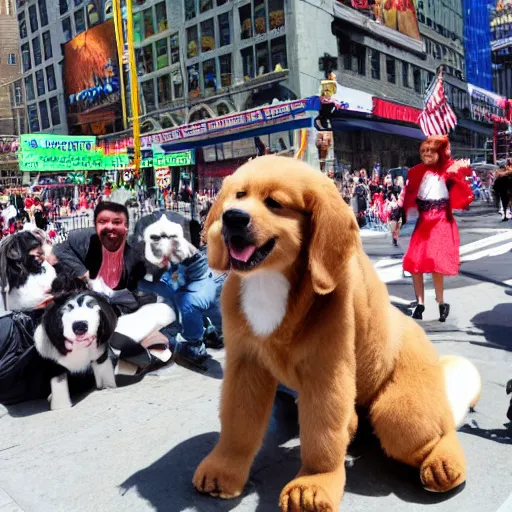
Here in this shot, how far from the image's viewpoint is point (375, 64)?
10672mm

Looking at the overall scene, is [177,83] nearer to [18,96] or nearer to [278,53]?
[278,53]

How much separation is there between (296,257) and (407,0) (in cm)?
1203

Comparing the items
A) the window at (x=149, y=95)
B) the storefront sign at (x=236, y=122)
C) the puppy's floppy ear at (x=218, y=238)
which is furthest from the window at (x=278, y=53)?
the puppy's floppy ear at (x=218, y=238)

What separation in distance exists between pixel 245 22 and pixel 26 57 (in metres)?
3.23

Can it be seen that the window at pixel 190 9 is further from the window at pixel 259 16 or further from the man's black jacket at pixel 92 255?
the man's black jacket at pixel 92 255

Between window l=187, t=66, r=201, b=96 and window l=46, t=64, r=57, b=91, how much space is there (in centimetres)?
209

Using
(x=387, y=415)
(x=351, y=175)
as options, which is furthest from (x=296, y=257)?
(x=351, y=175)

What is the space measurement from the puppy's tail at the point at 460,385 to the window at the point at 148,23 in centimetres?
755

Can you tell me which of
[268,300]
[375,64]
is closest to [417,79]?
[375,64]

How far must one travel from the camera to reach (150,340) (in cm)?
309

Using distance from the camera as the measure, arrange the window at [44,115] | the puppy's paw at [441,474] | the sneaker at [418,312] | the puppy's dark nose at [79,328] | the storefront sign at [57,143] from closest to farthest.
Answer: the puppy's paw at [441,474] < the puppy's dark nose at [79,328] < the sneaker at [418,312] < the storefront sign at [57,143] < the window at [44,115]

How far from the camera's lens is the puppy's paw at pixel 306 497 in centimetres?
153

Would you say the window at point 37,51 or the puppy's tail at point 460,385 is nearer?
the puppy's tail at point 460,385

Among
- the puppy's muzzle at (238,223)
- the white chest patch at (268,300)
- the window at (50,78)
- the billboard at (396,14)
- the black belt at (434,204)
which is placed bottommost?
the white chest patch at (268,300)
